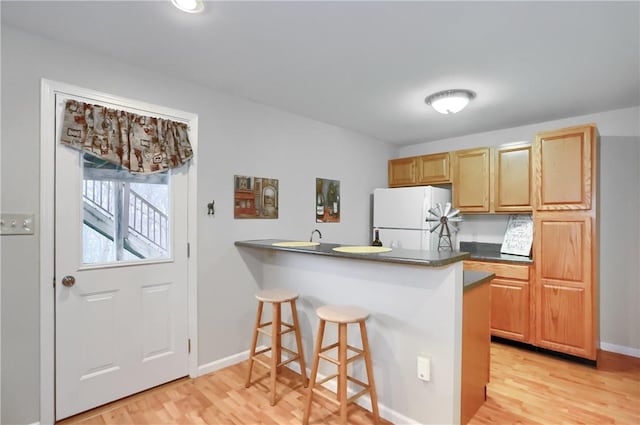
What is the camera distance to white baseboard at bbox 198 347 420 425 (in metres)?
1.96

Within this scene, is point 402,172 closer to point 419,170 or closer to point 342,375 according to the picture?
point 419,170

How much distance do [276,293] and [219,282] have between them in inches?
22.8

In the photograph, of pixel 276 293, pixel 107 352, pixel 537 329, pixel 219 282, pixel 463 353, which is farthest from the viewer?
pixel 537 329

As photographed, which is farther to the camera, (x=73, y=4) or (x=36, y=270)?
(x=36, y=270)

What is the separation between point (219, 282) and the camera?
8.93 ft

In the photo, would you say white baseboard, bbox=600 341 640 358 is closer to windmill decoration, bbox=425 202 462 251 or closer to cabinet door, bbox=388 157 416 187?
windmill decoration, bbox=425 202 462 251

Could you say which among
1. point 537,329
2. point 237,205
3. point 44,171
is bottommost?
point 537,329

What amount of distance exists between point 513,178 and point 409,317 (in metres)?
2.39

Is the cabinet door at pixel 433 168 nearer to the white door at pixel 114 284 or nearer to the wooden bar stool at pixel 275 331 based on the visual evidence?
the wooden bar stool at pixel 275 331

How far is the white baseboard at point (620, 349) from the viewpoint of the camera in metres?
3.01

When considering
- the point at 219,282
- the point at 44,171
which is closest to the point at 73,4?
the point at 44,171

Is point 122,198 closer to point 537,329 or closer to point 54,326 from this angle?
point 54,326

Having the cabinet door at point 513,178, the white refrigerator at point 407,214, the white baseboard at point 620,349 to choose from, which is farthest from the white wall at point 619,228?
the white refrigerator at point 407,214

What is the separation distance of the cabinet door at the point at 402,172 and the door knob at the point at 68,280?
12.3 feet
